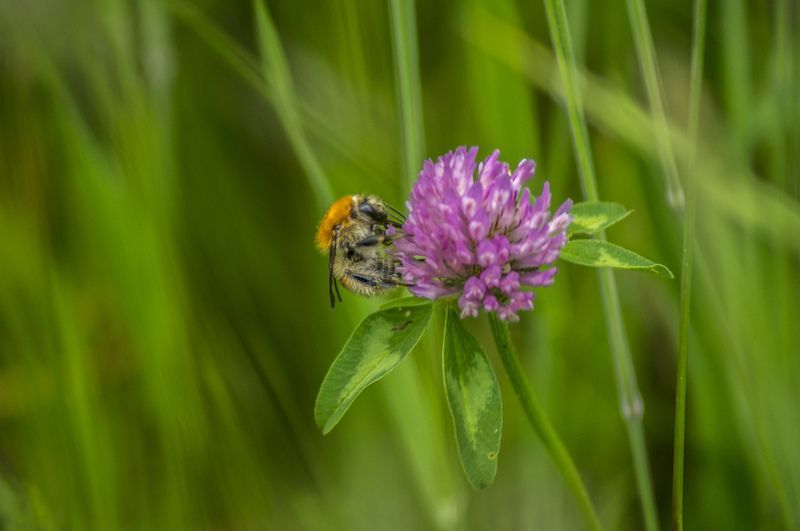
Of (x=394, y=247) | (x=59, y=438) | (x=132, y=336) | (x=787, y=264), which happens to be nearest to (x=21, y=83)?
(x=132, y=336)

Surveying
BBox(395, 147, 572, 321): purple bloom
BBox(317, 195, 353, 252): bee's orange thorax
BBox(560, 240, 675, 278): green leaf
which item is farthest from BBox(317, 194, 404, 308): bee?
BBox(560, 240, 675, 278): green leaf

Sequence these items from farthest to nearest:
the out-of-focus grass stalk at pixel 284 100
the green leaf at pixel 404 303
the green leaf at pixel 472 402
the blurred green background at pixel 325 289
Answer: the blurred green background at pixel 325 289 < the out-of-focus grass stalk at pixel 284 100 < the green leaf at pixel 404 303 < the green leaf at pixel 472 402

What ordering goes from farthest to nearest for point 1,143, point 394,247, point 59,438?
point 1,143 < point 59,438 < point 394,247

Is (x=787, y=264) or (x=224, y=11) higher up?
(x=224, y=11)

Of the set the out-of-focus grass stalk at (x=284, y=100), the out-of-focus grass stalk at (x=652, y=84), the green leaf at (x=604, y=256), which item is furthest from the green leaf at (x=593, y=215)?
the out-of-focus grass stalk at (x=284, y=100)

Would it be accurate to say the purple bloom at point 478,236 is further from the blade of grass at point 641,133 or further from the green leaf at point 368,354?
the blade of grass at point 641,133

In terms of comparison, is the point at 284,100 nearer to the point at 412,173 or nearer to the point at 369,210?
the point at 412,173

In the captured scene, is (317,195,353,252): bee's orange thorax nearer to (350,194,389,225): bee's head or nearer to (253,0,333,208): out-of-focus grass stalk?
(350,194,389,225): bee's head

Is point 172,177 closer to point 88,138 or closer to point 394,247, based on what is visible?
point 88,138
